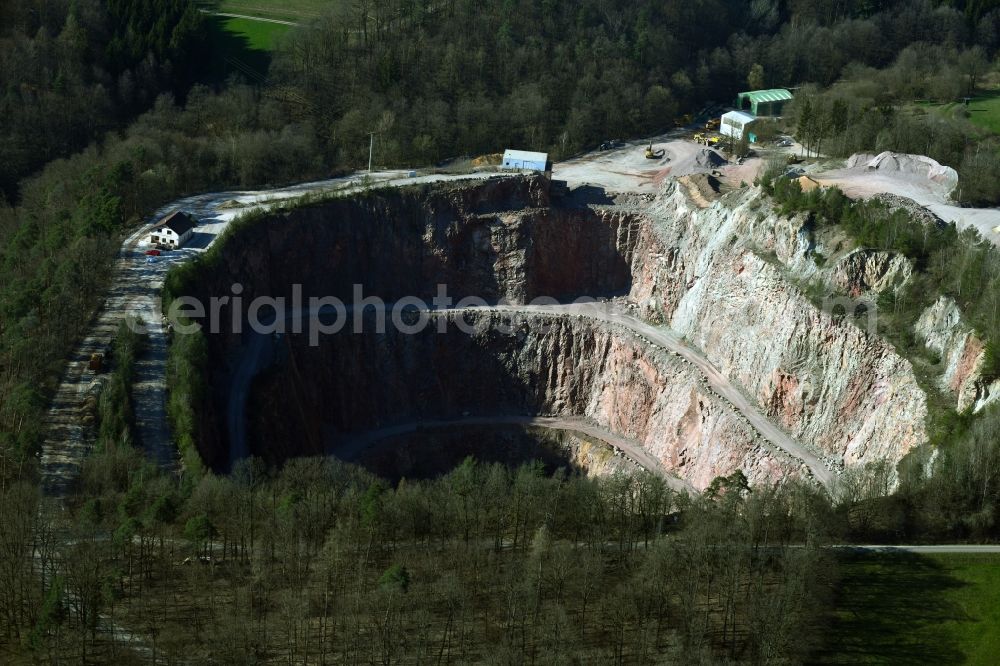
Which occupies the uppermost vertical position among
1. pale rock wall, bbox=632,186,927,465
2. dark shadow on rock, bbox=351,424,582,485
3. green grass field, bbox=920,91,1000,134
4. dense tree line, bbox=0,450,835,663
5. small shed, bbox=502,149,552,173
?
green grass field, bbox=920,91,1000,134

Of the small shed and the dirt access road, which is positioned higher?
the dirt access road

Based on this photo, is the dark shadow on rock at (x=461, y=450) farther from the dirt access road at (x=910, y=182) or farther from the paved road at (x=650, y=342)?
the dirt access road at (x=910, y=182)

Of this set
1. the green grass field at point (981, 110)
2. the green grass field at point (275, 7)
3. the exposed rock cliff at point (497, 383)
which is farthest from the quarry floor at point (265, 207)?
the green grass field at point (275, 7)

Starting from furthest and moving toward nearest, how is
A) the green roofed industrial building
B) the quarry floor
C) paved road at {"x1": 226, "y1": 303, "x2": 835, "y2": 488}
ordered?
the green roofed industrial building → paved road at {"x1": 226, "y1": 303, "x2": 835, "y2": 488} → the quarry floor

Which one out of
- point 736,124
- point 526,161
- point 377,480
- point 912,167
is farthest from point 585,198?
point 377,480

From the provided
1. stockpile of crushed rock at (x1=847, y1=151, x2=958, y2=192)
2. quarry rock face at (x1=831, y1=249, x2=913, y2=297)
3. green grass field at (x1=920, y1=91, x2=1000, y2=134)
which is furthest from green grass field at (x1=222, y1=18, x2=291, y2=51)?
quarry rock face at (x1=831, y1=249, x2=913, y2=297)

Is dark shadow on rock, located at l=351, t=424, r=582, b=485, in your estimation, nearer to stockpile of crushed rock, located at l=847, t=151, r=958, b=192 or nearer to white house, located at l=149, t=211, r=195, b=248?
white house, located at l=149, t=211, r=195, b=248

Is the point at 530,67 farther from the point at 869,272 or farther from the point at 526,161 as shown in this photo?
the point at 869,272
